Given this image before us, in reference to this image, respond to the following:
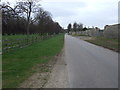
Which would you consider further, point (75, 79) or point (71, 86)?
point (75, 79)

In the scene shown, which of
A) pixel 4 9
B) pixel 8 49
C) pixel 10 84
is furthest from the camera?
pixel 8 49

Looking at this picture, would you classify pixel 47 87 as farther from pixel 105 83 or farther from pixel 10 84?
pixel 105 83

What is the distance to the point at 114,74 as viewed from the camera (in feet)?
25.5

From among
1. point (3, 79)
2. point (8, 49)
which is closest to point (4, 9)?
point (8, 49)

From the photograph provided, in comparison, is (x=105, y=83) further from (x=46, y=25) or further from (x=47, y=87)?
(x=46, y=25)

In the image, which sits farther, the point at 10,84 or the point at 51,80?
the point at 51,80

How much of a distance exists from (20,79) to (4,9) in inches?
352

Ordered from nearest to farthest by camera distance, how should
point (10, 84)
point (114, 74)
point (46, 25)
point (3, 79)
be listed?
point (10, 84)
point (3, 79)
point (114, 74)
point (46, 25)

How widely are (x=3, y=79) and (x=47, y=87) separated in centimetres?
188

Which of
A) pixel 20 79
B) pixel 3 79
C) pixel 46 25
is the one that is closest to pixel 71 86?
pixel 20 79

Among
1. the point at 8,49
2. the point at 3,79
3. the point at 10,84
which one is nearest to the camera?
the point at 10,84

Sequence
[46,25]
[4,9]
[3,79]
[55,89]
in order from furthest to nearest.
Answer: [46,25], [4,9], [3,79], [55,89]

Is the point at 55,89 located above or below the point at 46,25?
below

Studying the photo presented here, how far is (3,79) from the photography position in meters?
6.76
